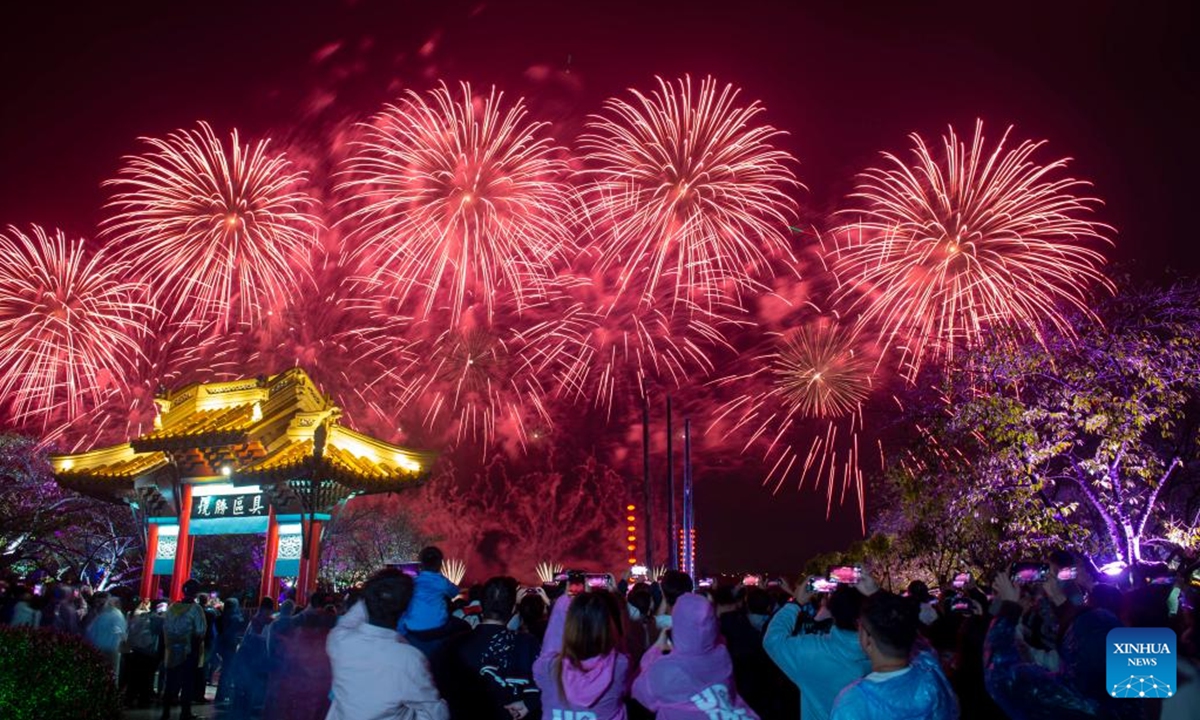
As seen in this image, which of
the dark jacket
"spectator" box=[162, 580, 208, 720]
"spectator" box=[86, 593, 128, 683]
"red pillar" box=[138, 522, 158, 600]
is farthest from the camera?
"red pillar" box=[138, 522, 158, 600]

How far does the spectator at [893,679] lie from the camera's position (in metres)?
3.69

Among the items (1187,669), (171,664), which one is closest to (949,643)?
(1187,669)

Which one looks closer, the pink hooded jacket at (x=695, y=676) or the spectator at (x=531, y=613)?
the pink hooded jacket at (x=695, y=676)

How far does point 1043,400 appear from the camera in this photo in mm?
17656

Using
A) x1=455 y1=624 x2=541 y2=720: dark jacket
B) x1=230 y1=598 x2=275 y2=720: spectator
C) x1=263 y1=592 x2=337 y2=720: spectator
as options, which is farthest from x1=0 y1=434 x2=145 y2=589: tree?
x1=455 y1=624 x2=541 y2=720: dark jacket

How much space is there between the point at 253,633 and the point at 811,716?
8309 mm

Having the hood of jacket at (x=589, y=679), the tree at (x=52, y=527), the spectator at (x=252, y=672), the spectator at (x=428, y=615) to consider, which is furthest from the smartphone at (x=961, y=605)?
the tree at (x=52, y=527)

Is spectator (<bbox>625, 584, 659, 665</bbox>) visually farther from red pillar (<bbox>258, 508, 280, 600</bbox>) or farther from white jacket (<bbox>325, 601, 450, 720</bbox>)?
red pillar (<bbox>258, 508, 280, 600</bbox>)

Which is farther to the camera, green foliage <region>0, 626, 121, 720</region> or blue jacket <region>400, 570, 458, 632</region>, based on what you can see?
green foliage <region>0, 626, 121, 720</region>

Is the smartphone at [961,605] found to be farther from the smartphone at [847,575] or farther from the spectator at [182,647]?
the spectator at [182,647]

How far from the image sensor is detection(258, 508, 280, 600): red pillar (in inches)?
805

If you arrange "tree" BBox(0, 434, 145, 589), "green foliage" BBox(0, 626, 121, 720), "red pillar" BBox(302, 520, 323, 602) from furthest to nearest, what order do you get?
"tree" BBox(0, 434, 145, 589) < "red pillar" BBox(302, 520, 323, 602) < "green foliage" BBox(0, 626, 121, 720)

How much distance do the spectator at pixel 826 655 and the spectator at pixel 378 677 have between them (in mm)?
1855

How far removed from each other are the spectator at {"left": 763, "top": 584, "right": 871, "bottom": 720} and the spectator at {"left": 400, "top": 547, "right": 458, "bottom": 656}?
2456mm
